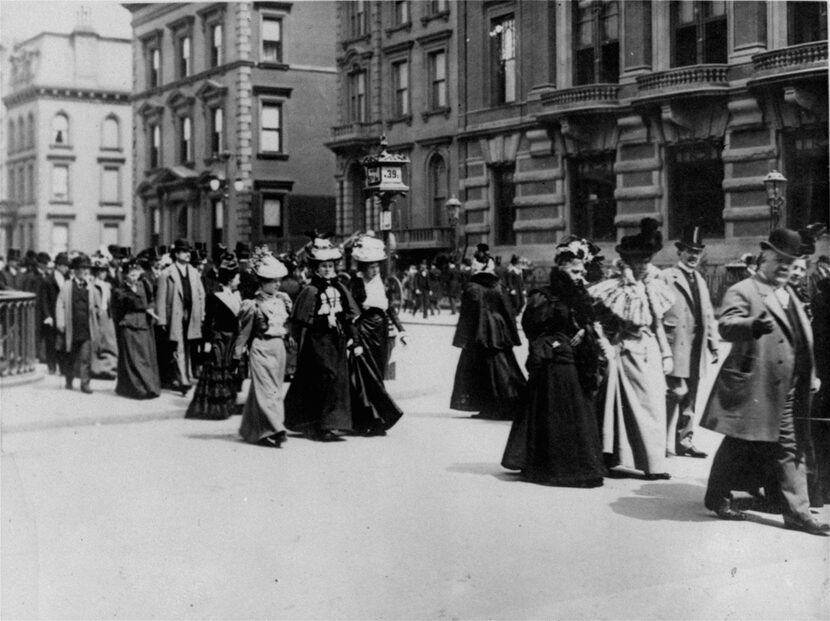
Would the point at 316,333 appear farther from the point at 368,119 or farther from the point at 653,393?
the point at 368,119

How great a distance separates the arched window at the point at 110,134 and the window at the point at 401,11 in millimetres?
17972

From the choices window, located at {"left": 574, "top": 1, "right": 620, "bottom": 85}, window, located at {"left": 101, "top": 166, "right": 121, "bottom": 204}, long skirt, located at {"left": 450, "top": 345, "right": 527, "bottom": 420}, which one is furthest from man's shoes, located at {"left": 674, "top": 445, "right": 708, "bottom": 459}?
window, located at {"left": 101, "top": 166, "right": 121, "bottom": 204}

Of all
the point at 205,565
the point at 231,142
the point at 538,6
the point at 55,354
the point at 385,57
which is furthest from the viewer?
the point at 231,142

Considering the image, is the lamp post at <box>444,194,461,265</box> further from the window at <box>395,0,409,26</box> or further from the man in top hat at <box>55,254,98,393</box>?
the man in top hat at <box>55,254,98,393</box>

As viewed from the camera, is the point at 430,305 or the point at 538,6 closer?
the point at 538,6

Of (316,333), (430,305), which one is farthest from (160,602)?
(430,305)

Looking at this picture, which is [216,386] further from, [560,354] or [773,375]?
[773,375]

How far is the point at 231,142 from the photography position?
41.4m

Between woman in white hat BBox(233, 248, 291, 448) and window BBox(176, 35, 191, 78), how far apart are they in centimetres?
3692

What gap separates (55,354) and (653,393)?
11588mm

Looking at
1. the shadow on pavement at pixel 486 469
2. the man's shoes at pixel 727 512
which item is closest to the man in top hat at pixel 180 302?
the shadow on pavement at pixel 486 469

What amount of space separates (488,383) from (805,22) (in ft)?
37.2

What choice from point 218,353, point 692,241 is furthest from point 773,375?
point 218,353

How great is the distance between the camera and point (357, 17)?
950 inches
